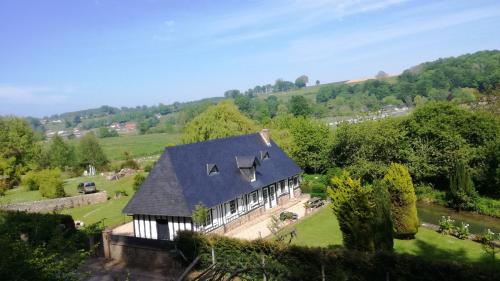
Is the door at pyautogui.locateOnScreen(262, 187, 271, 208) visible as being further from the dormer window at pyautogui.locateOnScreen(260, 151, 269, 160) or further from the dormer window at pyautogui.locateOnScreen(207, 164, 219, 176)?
the dormer window at pyautogui.locateOnScreen(207, 164, 219, 176)

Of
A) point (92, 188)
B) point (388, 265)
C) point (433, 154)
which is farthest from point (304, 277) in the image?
point (92, 188)

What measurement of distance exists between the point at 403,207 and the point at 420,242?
80.7 inches

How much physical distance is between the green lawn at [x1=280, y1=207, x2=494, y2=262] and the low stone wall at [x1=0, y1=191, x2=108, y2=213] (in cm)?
2196

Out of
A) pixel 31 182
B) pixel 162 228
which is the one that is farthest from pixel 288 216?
pixel 31 182

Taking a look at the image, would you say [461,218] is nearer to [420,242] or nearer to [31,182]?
[420,242]

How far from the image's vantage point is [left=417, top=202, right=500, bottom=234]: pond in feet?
87.5

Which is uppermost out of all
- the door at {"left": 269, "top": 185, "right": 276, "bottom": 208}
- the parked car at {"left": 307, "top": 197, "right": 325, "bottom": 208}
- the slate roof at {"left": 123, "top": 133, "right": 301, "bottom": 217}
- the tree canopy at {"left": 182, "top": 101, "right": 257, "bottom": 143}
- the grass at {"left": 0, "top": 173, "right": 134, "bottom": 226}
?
the tree canopy at {"left": 182, "top": 101, "right": 257, "bottom": 143}

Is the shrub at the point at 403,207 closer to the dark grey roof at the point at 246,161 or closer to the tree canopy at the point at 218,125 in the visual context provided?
the dark grey roof at the point at 246,161

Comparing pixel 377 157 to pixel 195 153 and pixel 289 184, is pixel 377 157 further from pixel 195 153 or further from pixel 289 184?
pixel 195 153

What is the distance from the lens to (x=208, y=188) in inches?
1032

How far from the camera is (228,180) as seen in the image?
92.5ft

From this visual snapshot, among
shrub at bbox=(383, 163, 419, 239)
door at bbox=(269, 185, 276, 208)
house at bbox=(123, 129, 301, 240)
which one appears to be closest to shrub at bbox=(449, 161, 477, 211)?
shrub at bbox=(383, 163, 419, 239)

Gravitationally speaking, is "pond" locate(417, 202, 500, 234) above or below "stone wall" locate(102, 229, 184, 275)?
below

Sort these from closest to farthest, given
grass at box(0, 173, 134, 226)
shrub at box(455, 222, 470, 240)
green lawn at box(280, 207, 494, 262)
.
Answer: green lawn at box(280, 207, 494, 262), shrub at box(455, 222, 470, 240), grass at box(0, 173, 134, 226)
